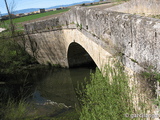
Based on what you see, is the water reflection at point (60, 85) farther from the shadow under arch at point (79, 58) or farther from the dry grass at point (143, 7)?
the dry grass at point (143, 7)

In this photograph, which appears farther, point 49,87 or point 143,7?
point 49,87

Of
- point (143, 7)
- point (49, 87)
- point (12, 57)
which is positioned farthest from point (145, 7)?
point (12, 57)

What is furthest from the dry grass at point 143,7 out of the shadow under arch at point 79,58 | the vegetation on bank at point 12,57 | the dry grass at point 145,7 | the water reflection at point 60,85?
the vegetation on bank at point 12,57

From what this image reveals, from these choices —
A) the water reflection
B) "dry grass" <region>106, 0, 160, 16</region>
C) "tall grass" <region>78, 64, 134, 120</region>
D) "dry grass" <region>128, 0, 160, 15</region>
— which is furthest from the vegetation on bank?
"tall grass" <region>78, 64, 134, 120</region>

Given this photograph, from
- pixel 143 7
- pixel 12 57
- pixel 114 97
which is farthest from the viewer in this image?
pixel 12 57

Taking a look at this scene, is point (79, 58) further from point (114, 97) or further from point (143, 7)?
point (114, 97)

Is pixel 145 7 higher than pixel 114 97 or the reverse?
higher

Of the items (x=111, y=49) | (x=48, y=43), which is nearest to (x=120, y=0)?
(x=48, y=43)

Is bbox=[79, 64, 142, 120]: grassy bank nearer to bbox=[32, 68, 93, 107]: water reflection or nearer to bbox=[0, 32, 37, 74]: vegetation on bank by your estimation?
bbox=[32, 68, 93, 107]: water reflection

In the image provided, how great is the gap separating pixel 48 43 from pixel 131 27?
32.3 ft

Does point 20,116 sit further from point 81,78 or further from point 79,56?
point 79,56

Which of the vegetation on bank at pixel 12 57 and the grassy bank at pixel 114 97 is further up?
the grassy bank at pixel 114 97

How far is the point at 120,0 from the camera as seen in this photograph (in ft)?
40.8

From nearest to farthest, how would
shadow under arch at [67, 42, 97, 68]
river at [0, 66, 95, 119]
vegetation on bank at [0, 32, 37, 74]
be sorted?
river at [0, 66, 95, 119] < shadow under arch at [67, 42, 97, 68] < vegetation on bank at [0, 32, 37, 74]
